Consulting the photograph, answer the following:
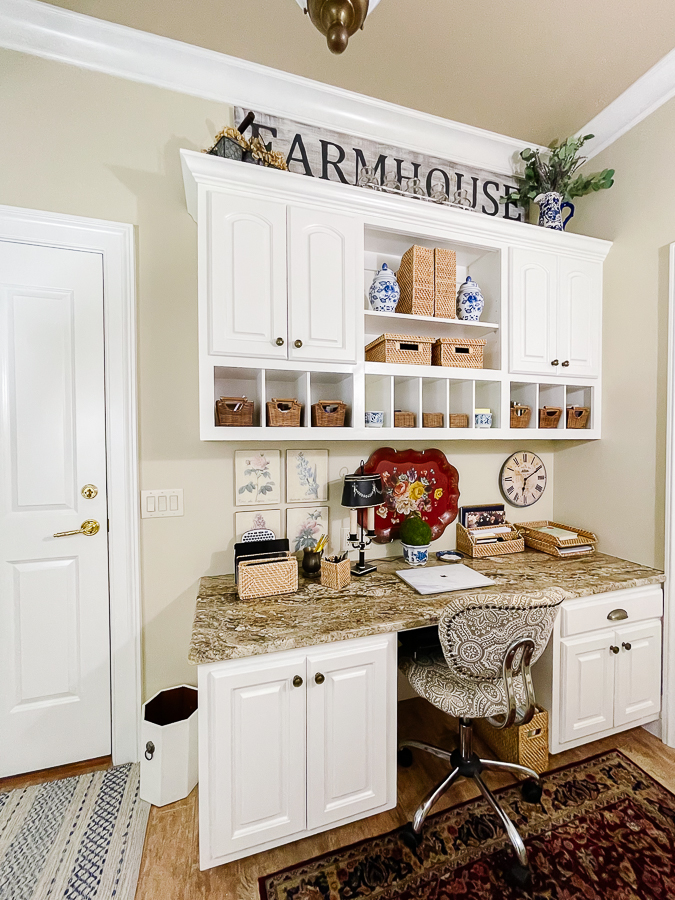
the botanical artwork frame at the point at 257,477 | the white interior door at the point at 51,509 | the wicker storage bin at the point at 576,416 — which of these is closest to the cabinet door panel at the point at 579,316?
the wicker storage bin at the point at 576,416

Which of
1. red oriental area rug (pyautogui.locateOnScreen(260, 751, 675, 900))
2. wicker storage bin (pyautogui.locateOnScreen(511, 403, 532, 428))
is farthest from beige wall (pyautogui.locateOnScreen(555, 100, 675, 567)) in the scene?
red oriental area rug (pyautogui.locateOnScreen(260, 751, 675, 900))

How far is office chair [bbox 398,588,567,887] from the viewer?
1.27 meters

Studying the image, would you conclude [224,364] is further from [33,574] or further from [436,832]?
[436,832]

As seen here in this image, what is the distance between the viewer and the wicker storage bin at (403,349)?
1.78m

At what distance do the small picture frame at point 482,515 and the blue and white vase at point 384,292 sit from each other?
3.81ft

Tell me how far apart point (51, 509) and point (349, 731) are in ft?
4.76

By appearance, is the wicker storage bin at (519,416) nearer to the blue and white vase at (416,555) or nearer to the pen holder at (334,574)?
the blue and white vase at (416,555)

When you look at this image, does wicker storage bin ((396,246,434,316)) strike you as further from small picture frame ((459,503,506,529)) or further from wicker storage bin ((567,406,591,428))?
small picture frame ((459,503,506,529))

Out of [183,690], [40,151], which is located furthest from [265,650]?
[40,151]

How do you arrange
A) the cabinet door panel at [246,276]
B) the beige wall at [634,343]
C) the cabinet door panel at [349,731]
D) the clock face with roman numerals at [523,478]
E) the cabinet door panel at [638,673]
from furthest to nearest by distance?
the clock face with roman numerals at [523,478]
the beige wall at [634,343]
the cabinet door panel at [638,673]
the cabinet door panel at [246,276]
the cabinet door panel at [349,731]

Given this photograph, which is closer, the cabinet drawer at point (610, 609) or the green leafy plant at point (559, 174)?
the cabinet drawer at point (610, 609)

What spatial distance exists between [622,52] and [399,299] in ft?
4.51

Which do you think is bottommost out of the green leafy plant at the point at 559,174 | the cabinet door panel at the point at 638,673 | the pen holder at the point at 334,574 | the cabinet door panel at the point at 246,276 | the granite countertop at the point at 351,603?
the cabinet door panel at the point at 638,673

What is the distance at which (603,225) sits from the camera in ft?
7.23
